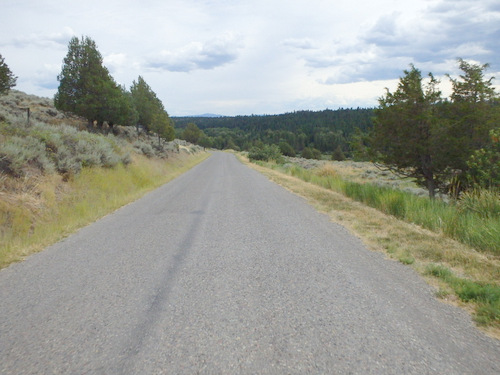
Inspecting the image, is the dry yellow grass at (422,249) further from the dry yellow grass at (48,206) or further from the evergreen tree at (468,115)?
the dry yellow grass at (48,206)

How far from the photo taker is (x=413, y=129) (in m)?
12.0

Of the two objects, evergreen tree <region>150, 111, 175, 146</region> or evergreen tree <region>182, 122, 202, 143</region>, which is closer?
evergreen tree <region>150, 111, 175, 146</region>

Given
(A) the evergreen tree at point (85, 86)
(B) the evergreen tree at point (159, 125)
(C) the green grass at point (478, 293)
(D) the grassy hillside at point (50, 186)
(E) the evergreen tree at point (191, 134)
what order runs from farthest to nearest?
(E) the evergreen tree at point (191, 134) → (B) the evergreen tree at point (159, 125) → (A) the evergreen tree at point (85, 86) → (D) the grassy hillside at point (50, 186) → (C) the green grass at point (478, 293)

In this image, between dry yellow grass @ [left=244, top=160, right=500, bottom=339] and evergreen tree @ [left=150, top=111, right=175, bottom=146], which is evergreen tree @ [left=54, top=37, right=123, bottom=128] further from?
dry yellow grass @ [left=244, top=160, right=500, bottom=339]

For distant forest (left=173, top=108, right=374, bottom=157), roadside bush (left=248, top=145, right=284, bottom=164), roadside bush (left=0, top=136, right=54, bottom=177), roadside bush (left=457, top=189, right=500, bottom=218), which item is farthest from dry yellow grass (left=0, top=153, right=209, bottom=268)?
distant forest (left=173, top=108, right=374, bottom=157)

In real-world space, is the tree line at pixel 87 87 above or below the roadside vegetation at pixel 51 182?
above

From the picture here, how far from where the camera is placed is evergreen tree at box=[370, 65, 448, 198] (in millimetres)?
11664

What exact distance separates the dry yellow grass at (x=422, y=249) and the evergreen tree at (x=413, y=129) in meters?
4.46

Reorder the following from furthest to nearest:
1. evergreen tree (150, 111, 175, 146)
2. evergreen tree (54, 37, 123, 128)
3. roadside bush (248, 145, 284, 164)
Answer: roadside bush (248, 145, 284, 164) < evergreen tree (150, 111, 175, 146) < evergreen tree (54, 37, 123, 128)

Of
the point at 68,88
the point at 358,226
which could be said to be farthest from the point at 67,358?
the point at 68,88

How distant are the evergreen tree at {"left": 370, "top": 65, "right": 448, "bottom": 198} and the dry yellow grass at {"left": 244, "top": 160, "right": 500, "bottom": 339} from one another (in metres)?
4.46

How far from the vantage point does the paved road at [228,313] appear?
264 centimetres

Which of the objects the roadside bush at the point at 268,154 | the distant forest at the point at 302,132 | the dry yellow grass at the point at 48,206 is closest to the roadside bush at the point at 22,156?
the dry yellow grass at the point at 48,206

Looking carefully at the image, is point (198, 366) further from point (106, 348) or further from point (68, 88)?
point (68, 88)
